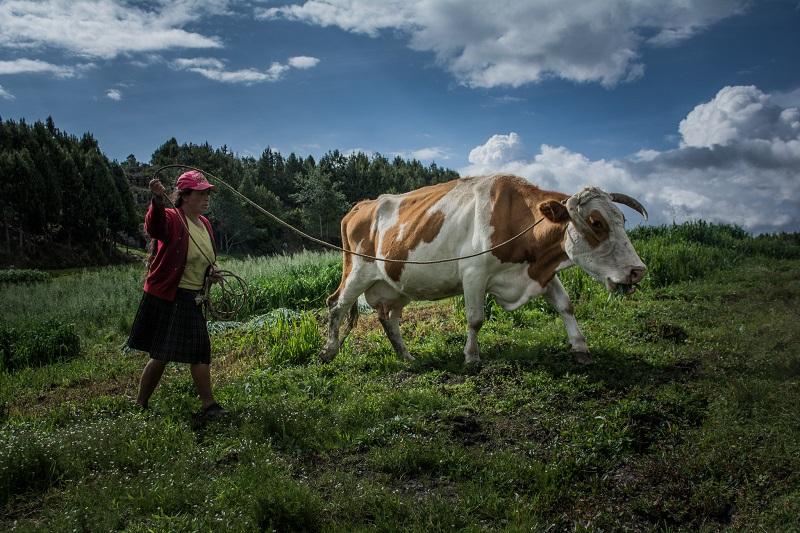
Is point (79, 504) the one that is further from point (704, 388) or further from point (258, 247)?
point (258, 247)

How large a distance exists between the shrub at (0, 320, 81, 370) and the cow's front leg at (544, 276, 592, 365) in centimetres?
815

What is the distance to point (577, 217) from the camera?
6656 mm

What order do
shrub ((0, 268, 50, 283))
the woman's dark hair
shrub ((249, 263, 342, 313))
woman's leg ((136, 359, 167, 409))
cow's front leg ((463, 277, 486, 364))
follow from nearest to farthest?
the woman's dark hair < woman's leg ((136, 359, 167, 409)) < cow's front leg ((463, 277, 486, 364)) < shrub ((249, 263, 342, 313)) < shrub ((0, 268, 50, 283))

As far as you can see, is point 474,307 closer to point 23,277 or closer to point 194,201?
point 194,201

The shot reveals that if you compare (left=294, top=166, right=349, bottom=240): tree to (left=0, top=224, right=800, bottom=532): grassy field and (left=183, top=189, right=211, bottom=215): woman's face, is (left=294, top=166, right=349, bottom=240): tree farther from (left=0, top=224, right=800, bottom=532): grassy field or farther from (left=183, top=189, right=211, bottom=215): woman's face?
(left=183, top=189, right=211, bottom=215): woman's face

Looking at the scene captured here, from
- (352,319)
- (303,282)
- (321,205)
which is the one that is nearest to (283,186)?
(321,205)

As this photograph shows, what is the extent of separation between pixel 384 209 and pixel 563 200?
8.34ft

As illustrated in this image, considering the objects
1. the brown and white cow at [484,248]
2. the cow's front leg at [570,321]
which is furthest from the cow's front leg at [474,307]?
the cow's front leg at [570,321]

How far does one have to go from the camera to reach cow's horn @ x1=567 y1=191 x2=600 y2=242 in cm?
664

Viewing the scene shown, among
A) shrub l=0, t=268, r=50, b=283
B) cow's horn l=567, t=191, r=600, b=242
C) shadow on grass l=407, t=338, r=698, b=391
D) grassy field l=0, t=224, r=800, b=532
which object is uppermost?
cow's horn l=567, t=191, r=600, b=242

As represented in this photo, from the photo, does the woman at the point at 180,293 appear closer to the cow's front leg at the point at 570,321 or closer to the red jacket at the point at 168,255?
the red jacket at the point at 168,255

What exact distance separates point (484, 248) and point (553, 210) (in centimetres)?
93

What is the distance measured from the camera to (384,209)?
855 centimetres

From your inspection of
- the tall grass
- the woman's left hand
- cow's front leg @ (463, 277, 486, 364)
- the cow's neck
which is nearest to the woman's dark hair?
the woman's left hand
